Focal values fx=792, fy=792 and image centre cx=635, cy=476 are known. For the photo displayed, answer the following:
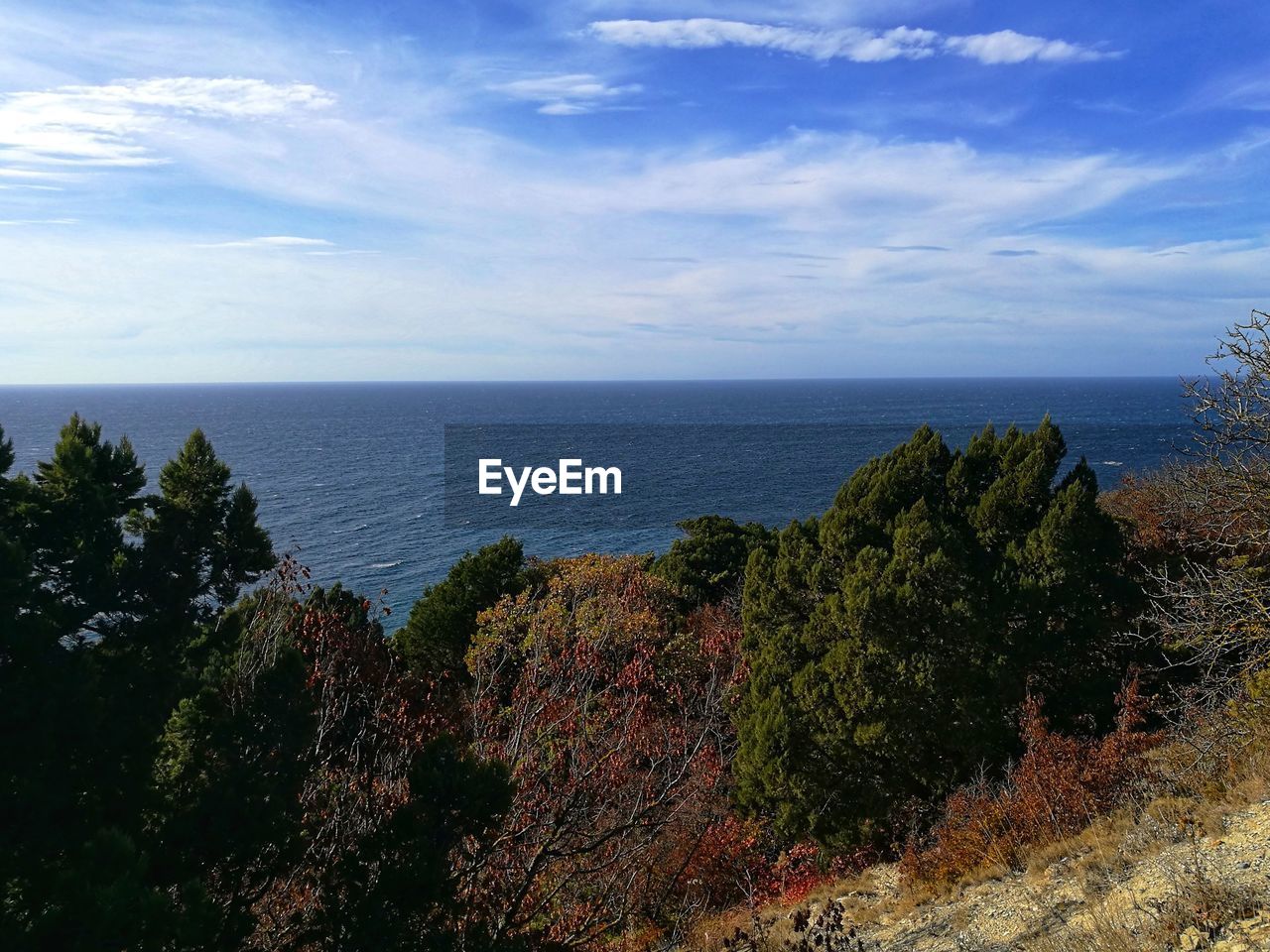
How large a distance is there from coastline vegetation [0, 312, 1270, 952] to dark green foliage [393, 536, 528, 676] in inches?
121

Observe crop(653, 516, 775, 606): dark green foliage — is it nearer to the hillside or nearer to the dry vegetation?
the dry vegetation

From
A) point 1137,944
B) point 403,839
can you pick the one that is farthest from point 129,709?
point 1137,944

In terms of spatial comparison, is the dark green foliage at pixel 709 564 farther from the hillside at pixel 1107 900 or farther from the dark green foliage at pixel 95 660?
the dark green foliage at pixel 95 660

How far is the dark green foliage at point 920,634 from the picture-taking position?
55.0 ft

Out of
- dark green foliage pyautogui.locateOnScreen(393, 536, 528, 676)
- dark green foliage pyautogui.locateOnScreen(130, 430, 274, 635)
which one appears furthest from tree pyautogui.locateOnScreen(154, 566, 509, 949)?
dark green foliage pyautogui.locateOnScreen(393, 536, 528, 676)

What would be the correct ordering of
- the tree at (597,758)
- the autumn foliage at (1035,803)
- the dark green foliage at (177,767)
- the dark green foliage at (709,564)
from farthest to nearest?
the dark green foliage at (709,564) < the autumn foliage at (1035,803) < the tree at (597,758) < the dark green foliage at (177,767)

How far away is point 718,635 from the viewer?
24359mm

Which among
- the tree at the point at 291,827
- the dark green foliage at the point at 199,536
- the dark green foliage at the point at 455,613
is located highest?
the dark green foliage at the point at 199,536

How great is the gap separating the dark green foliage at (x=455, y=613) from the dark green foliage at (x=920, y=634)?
460 inches

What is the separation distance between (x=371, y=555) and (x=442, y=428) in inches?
4282

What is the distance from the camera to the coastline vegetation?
308 inches

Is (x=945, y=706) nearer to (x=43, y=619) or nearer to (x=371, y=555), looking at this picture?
(x=43, y=619)

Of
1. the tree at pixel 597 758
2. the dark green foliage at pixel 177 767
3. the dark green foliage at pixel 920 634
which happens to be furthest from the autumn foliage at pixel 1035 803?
the dark green foliage at pixel 177 767

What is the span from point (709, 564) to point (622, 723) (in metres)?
18.8
